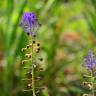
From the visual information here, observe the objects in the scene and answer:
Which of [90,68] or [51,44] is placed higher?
[51,44]

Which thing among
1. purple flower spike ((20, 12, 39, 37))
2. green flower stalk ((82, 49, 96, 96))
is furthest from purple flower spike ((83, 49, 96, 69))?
purple flower spike ((20, 12, 39, 37))

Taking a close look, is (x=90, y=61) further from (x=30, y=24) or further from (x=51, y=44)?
(x=51, y=44)

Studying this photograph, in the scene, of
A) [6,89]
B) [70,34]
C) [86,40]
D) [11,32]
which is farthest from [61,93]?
[70,34]

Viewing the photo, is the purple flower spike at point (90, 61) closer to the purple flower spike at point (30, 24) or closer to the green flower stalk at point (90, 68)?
the green flower stalk at point (90, 68)

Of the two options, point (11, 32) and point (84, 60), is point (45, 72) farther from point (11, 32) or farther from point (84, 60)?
point (84, 60)

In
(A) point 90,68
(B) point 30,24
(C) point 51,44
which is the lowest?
(A) point 90,68

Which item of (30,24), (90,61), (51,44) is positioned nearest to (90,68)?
(90,61)

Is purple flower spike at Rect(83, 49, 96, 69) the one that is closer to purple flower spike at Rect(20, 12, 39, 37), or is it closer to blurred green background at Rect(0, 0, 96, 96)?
purple flower spike at Rect(20, 12, 39, 37)

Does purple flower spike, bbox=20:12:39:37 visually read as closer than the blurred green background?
Yes

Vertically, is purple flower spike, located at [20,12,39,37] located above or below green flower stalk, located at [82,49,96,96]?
above
